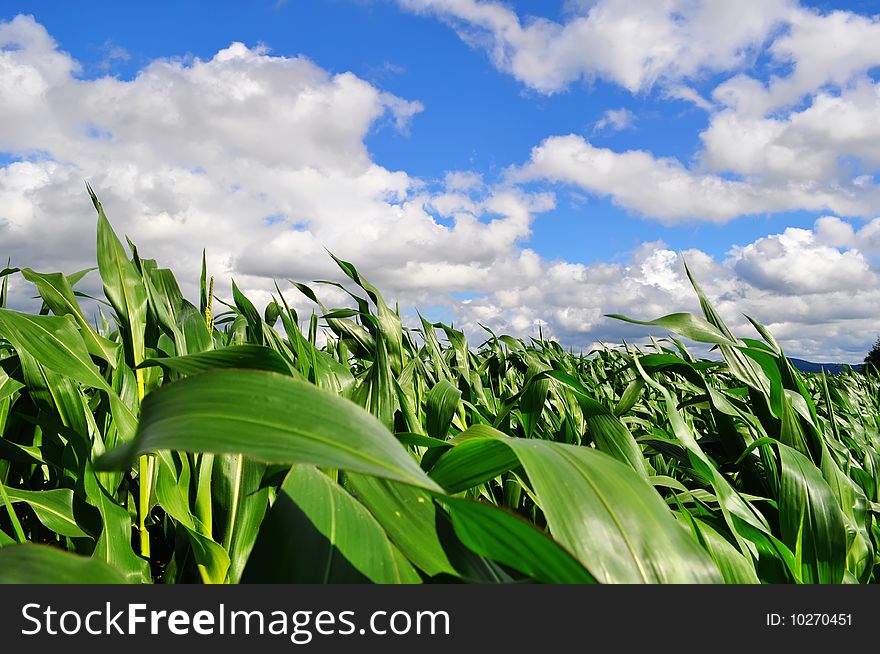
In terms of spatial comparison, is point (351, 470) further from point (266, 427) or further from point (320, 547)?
point (320, 547)

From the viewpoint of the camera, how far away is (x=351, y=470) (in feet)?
1.06

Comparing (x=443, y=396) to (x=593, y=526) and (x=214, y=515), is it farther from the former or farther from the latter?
(x=593, y=526)

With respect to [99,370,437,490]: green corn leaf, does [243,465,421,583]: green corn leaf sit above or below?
below

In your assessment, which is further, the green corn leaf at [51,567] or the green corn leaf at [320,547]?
the green corn leaf at [320,547]

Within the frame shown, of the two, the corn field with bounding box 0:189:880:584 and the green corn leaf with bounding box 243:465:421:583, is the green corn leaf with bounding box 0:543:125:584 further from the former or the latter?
the green corn leaf with bounding box 243:465:421:583

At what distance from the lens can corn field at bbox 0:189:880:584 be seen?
379mm

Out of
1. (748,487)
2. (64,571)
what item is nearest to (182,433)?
(64,571)

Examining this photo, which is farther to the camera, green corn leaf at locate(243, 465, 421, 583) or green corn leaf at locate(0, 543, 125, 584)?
green corn leaf at locate(243, 465, 421, 583)

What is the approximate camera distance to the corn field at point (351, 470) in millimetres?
379

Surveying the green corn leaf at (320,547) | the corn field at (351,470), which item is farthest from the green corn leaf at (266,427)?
the green corn leaf at (320,547)

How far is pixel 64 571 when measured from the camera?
1.24 feet

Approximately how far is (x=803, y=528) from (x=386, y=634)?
711mm

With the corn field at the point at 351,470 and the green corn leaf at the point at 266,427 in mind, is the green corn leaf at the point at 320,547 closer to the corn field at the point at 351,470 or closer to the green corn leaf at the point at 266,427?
the corn field at the point at 351,470

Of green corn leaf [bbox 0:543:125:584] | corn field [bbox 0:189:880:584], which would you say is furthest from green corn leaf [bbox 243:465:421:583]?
green corn leaf [bbox 0:543:125:584]
